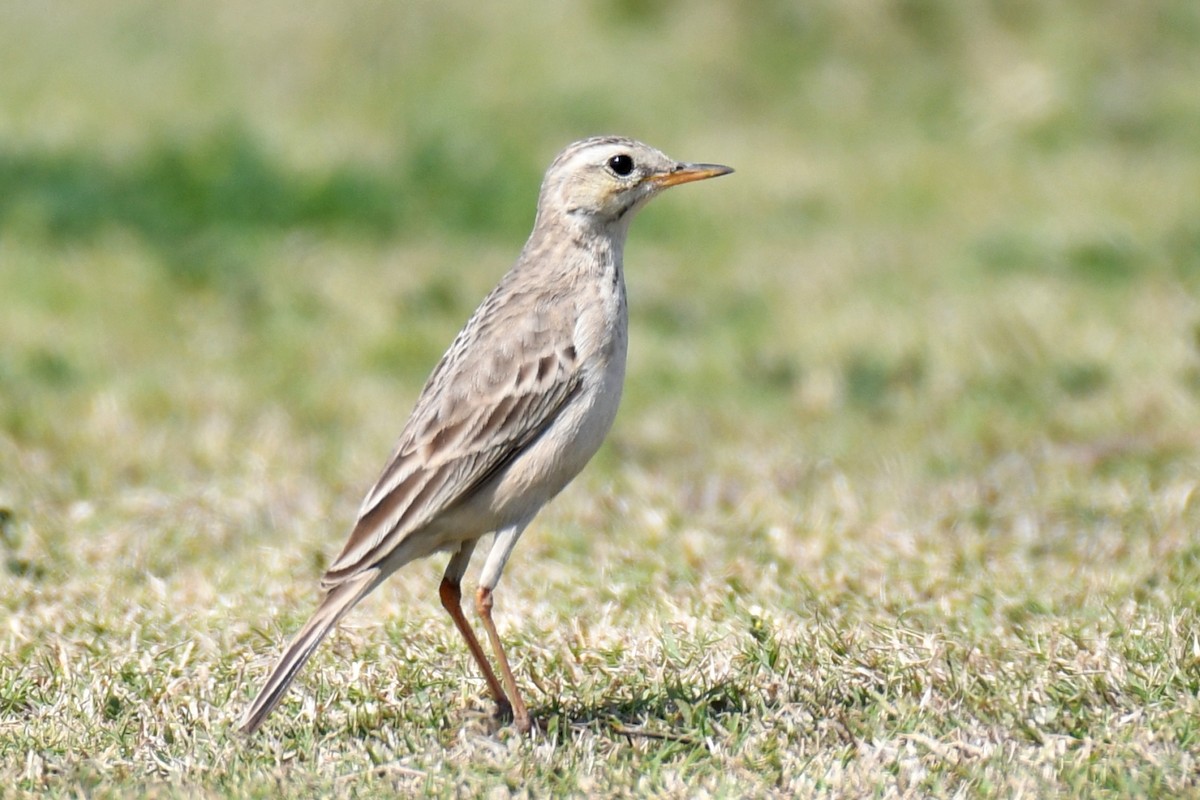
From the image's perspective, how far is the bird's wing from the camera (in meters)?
5.10

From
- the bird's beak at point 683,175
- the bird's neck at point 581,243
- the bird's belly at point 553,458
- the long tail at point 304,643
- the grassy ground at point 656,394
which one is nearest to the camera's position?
the long tail at point 304,643

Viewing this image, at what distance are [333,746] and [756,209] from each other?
990 cm

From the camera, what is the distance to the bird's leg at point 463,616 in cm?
510

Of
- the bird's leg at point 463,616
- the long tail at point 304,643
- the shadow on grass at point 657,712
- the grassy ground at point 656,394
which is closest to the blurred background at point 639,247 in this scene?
the grassy ground at point 656,394

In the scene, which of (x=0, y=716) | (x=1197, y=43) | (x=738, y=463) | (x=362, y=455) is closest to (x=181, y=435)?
(x=362, y=455)

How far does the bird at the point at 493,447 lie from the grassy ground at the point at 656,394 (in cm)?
29

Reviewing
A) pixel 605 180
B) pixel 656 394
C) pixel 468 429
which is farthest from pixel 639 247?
pixel 468 429

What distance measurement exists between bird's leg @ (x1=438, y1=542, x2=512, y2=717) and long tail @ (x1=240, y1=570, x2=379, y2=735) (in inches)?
12.5

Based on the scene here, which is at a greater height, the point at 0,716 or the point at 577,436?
the point at 577,436

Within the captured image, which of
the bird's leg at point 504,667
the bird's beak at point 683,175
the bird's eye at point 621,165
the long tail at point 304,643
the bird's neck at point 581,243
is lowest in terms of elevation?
the bird's leg at point 504,667

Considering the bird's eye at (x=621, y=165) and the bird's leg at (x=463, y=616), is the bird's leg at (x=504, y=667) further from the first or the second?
the bird's eye at (x=621, y=165)

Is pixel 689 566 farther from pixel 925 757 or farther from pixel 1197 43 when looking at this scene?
pixel 1197 43

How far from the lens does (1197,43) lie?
54.9 ft

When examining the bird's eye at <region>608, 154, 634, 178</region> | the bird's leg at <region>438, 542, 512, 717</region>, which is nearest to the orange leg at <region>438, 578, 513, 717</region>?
the bird's leg at <region>438, 542, 512, 717</region>
